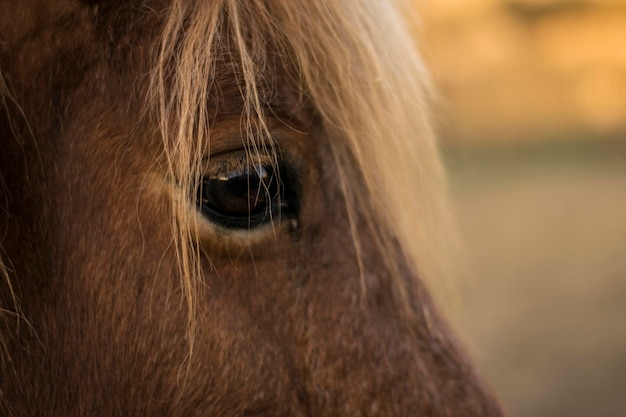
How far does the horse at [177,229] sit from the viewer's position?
42.6 inches

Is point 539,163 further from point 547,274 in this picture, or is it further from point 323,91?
point 323,91

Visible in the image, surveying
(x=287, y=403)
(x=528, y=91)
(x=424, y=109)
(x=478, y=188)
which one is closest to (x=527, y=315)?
(x=478, y=188)

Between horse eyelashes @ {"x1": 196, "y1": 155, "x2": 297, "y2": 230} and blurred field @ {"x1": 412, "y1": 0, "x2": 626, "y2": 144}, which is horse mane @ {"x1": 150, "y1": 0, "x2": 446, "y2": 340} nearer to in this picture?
horse eyelashes @ {"x1": 196, "y1": 155, "x2": 297, "y2": 230}

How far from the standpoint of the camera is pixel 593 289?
5957mm

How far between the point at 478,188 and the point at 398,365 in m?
7.23

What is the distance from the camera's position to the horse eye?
1129mm

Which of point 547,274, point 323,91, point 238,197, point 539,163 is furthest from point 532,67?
point 238,197

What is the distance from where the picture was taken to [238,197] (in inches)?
44.8

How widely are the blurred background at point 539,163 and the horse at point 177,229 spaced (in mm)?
4319

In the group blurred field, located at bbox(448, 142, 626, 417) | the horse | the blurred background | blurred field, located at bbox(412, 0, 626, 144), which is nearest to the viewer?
the horse

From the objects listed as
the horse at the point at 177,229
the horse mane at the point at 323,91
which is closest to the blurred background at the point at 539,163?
the horse mane at the point at 323,91

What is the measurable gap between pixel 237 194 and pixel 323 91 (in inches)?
9.5

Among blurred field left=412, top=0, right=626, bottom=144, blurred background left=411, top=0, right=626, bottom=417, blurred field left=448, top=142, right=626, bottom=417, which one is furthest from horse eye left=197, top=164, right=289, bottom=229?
blurred field left=412, top=0, right=626, bottom=144

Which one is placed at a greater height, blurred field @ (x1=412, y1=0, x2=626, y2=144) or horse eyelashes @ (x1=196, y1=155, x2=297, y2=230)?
blurred field @ (x1=412, y1=0, x2=626, y2=144)
